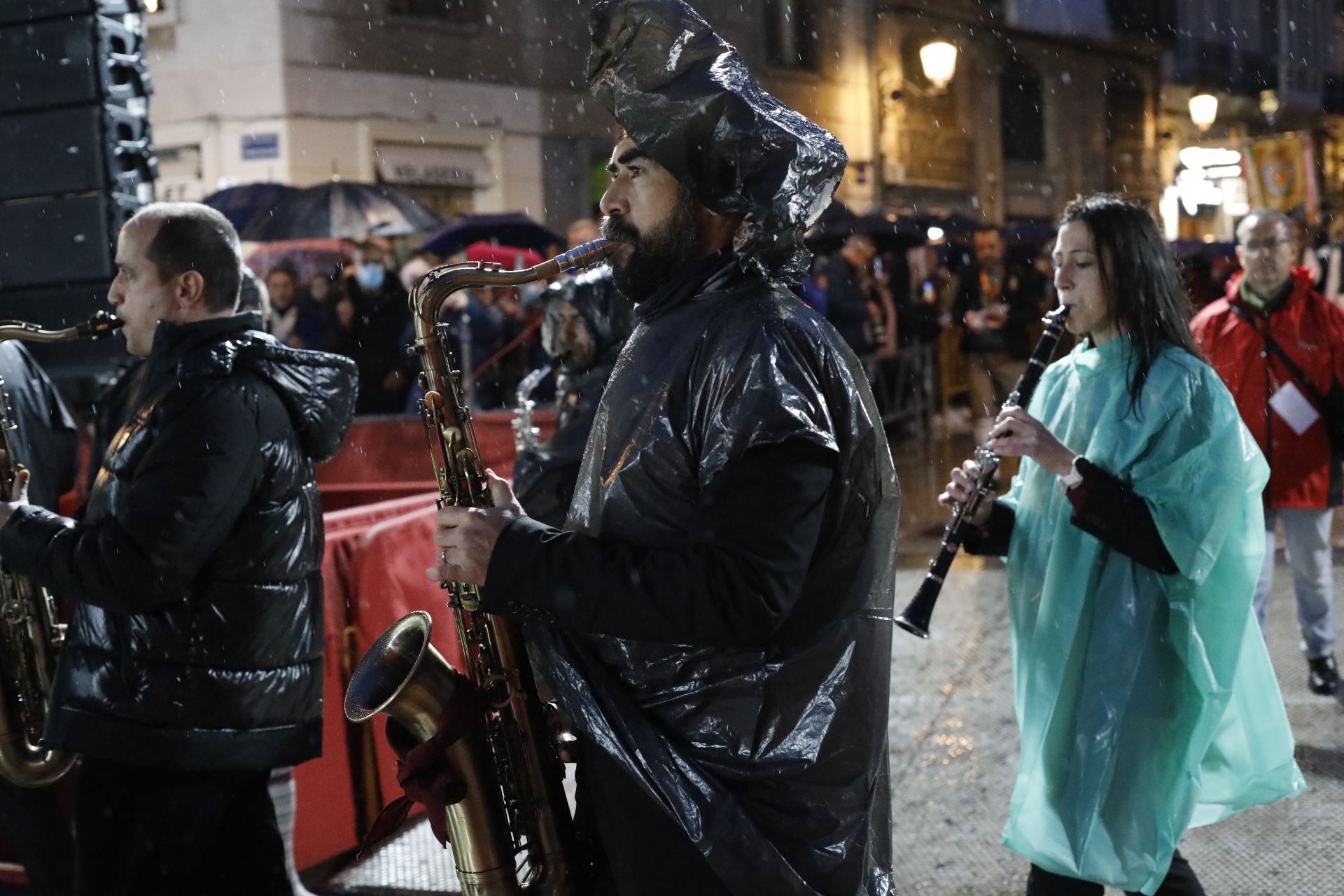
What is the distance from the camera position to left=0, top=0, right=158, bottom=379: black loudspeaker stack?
5.25 metres

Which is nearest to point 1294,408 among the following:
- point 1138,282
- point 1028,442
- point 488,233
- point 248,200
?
A: point 1138,282

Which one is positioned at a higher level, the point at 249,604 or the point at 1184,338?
the point at 1184,338

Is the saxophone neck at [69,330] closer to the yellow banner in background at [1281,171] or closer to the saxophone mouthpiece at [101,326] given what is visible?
the saxophone mouthpiece at [101,326]

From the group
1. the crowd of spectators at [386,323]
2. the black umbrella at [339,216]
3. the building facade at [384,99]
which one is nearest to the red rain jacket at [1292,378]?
the crowd of spectators at [386,323]

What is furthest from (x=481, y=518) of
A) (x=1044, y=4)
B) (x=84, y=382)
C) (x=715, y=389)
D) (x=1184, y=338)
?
(x=1044, y=4)

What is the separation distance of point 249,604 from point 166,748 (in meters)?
0.33

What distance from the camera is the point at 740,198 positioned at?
1.94 meters

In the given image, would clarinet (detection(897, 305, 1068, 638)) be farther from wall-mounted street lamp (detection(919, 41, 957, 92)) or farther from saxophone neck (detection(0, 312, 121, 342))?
wall-mounted street lamp (detection(919, 41, 957, 92))

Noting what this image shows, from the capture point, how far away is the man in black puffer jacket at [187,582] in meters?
2.82

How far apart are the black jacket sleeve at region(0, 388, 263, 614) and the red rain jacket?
4120 mm

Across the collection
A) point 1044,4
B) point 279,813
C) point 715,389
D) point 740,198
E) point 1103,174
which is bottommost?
point 279,813

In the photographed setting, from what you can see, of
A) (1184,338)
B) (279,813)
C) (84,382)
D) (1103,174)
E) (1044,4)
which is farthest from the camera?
(1103,174)

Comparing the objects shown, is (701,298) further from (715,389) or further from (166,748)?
(166,748)

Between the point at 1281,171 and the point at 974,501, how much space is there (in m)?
12.7
